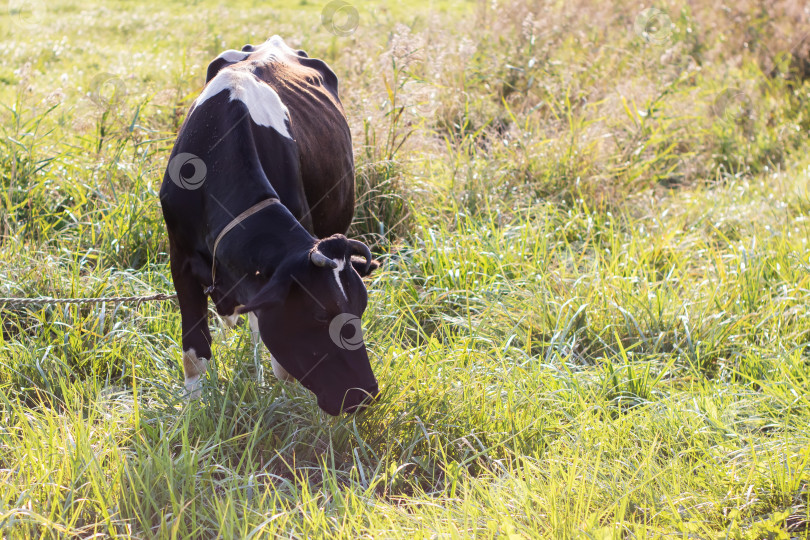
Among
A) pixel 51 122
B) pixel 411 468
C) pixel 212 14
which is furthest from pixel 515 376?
pixel 212 14

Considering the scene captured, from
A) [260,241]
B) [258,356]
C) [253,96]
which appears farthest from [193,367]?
[253,96]

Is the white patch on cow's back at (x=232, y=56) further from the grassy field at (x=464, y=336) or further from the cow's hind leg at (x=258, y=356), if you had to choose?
the cow's hind leg at (x=258, y=356)

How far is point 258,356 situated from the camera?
11.0ft

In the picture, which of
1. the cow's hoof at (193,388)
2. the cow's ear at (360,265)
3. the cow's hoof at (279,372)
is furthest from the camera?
the cow's hoof at (279,372)

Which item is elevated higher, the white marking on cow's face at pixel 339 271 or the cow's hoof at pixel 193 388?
the white marking on cow's face at pixel 339 271

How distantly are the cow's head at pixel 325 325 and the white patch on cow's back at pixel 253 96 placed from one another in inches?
35.1

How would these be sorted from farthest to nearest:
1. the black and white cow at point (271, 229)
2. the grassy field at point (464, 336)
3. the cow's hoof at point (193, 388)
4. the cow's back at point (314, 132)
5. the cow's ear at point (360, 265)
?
the cow's back at point (314, 132) → the cow's hoof at point (193, 388) → the cow's ear at point (360, 265) → the black and white cow at point (271, 229) → the grassy field at point (464, 336)

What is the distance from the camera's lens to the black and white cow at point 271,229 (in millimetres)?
2693

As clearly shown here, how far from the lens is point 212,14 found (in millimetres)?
10172

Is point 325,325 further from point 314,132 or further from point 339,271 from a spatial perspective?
point 314,132

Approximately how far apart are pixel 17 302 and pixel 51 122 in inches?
94.9

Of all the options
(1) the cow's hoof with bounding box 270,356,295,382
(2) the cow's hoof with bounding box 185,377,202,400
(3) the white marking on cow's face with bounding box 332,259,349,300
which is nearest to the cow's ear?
(3) the white marking on cow's face with bounding box 332,259,349,300

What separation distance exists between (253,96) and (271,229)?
842 millimetres

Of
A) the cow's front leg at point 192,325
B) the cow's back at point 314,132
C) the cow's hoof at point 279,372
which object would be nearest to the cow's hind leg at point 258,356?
the cow's hoof at point 279,372
